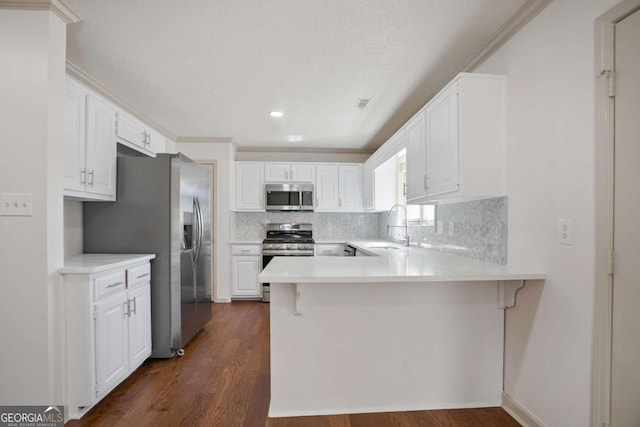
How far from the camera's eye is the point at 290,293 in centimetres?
191

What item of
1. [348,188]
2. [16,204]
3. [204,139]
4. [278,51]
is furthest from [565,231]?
[204,139]

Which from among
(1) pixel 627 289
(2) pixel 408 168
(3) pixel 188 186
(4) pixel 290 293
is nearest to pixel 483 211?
(2) pixel 408 168

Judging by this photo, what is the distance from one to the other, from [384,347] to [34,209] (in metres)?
2.27

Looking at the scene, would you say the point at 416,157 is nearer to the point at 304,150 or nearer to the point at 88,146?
the point at 88,146

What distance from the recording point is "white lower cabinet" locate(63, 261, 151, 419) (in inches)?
75.6

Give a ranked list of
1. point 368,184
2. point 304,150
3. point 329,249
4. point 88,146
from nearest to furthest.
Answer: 1. point 88,146
2. point 368,184
3. point 329,249
4. point 304,150

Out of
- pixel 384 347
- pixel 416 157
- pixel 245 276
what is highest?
pixel 416 157

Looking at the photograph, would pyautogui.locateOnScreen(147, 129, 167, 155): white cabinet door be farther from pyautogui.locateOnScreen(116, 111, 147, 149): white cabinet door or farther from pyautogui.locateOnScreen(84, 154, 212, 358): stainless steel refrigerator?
Result: pyautogui.locateOnScreen(84, 154, 212, 358): stainless steel refrigerator

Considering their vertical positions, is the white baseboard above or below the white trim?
above

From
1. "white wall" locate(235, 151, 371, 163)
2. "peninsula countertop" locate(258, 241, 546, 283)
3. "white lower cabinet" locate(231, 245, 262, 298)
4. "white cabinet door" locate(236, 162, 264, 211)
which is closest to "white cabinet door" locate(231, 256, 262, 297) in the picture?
"white lower cabinet" locate(231, 245, 262, 298)

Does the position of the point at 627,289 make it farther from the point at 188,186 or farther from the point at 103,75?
the point at 103,75

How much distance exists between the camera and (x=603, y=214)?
1362mm

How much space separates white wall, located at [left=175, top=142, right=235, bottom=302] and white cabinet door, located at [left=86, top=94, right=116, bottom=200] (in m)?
1.74

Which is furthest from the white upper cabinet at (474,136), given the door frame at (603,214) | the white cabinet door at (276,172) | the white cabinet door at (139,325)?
the white cabinet door at (276,172)
